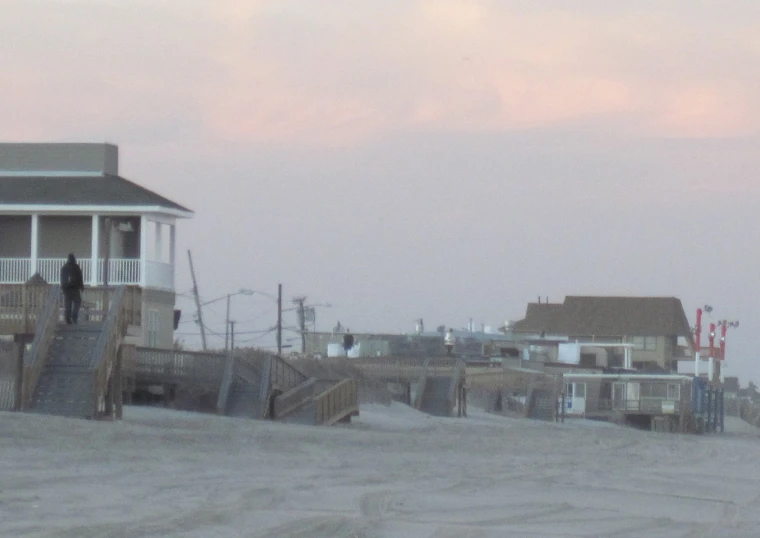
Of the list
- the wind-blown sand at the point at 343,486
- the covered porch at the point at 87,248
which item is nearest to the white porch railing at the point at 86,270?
the covered porch at the point at 87,248

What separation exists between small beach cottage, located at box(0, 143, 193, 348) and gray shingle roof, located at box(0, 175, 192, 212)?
0.03m

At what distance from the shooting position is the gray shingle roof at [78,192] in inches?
1535

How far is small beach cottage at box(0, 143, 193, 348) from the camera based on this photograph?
38812 mm

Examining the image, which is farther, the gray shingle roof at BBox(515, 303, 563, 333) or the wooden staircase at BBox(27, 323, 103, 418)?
the gray shingle roof at BBox(515, 303, 563, 333)

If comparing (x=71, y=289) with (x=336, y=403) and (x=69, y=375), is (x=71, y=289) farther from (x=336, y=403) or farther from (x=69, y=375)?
(x=336, y=403)

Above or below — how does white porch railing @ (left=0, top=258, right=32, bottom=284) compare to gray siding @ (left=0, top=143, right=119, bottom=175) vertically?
below

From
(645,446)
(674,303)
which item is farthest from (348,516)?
(674,303)

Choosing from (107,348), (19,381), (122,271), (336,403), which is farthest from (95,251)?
(19,381)

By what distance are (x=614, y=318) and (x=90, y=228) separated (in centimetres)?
8094

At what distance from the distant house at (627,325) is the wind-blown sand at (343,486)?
9029cm

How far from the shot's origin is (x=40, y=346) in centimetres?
2405

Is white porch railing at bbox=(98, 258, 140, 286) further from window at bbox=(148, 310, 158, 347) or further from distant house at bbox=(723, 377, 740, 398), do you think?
distant house at bbox=(723, 377, 740, 398)

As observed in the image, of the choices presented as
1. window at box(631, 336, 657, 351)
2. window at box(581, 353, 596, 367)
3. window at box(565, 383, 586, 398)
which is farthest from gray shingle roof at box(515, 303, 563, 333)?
window at box(565, 383, 586, 398)

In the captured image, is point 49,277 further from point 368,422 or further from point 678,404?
point 678,404
